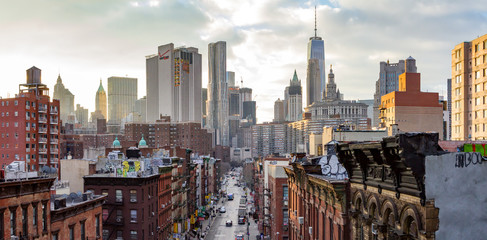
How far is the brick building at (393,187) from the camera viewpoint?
15.7 metres

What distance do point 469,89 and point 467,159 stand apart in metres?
86.6

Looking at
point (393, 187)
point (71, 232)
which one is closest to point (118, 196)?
point (71, 232)

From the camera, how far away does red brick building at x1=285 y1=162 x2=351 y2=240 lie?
997 inches

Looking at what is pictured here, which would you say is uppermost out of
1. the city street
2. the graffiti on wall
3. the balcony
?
the balcony

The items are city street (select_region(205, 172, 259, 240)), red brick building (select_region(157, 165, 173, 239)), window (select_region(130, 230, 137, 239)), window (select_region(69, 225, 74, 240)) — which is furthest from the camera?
city street (select_region(205, 172, 259, 240))

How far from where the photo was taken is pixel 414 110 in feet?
341

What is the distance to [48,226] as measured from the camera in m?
31.8

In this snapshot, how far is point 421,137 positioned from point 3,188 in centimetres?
2241

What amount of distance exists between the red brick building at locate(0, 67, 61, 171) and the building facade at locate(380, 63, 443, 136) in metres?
70.6

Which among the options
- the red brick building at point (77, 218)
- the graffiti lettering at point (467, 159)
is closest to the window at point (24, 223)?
the red brick building at point (77, 218)

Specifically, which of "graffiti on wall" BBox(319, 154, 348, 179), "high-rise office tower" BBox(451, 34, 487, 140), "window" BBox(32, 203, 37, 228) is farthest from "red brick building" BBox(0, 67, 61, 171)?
"high-rise office tower" BBox(451, 34, 487, 140)

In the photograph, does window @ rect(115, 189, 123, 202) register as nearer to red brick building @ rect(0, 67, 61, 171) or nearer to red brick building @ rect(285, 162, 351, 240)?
red brick building @ rect(285, 162, 351, 240)

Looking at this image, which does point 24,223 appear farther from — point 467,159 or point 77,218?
point 467,159

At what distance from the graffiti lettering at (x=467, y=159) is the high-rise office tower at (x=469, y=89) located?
7883cm
